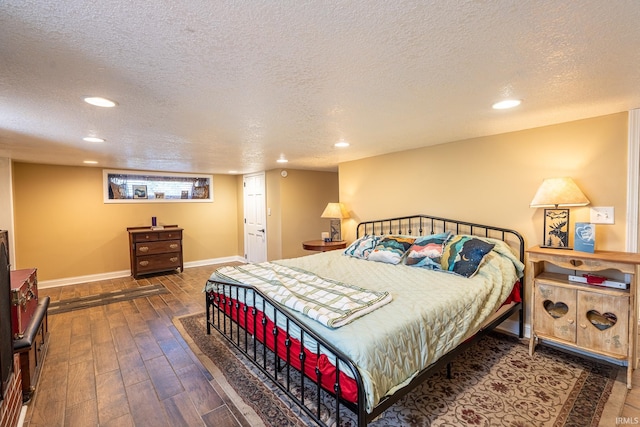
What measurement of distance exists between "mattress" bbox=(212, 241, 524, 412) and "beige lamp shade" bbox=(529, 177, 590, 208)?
586 mm

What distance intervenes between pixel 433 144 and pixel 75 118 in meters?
3.54

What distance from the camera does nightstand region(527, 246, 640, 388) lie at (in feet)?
6.95

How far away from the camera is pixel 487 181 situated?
3145 millimetres

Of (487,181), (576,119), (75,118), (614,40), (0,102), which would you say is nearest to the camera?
(614,40)

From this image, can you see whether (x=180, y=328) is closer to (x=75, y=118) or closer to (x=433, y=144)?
(x=75, y=118)

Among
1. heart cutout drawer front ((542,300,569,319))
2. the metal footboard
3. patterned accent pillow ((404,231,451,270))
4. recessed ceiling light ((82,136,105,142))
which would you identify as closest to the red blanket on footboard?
the metal footboard

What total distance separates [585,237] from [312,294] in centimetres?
229

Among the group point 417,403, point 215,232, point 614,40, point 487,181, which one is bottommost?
point 417,403

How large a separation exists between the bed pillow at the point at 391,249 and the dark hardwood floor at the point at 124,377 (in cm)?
204

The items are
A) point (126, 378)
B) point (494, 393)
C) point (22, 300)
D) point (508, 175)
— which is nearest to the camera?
point (494, 393)

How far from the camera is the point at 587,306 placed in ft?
7.53

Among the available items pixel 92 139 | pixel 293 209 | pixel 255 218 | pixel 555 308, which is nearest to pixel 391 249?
pixel 555 308

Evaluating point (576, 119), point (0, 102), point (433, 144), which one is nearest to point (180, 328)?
point (0, 102)

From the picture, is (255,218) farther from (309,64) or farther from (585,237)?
(585,237)
